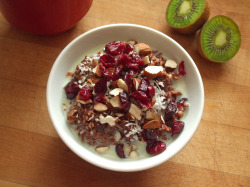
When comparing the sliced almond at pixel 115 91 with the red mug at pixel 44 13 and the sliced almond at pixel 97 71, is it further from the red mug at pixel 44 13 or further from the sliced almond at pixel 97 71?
the red mug at pixel 44 13

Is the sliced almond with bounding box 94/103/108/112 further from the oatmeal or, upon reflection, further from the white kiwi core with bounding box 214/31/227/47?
the white kiwi core with bounding box 214/31/227/47

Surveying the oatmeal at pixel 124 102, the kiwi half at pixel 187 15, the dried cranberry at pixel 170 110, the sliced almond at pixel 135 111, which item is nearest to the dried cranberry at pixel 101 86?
the oatmeal at pixel 124 102

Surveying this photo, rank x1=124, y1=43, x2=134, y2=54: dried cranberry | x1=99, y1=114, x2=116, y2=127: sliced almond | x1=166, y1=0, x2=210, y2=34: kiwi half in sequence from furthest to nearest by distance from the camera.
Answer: x1=166, y1=0, x2=210, y2=34: kiwi half → x1=124, y1=43, x2=134, y2=54: dried cranberry → x1=99, y1=114, x2=116, y2=127: sliced almond

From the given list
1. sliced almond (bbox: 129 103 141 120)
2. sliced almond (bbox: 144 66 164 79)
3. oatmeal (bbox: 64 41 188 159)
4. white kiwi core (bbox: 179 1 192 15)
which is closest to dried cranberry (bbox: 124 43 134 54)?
oatmeal (bbox: 64 41 188 159)

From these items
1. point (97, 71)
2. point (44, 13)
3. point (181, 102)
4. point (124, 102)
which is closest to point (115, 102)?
point (124, 102)

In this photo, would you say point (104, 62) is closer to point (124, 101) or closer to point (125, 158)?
point (124, 101)

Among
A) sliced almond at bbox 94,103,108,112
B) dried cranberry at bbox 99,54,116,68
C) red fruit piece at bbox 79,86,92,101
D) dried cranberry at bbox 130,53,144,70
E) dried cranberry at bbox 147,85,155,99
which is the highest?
dried cranberry at bbox 130,53,144,70
